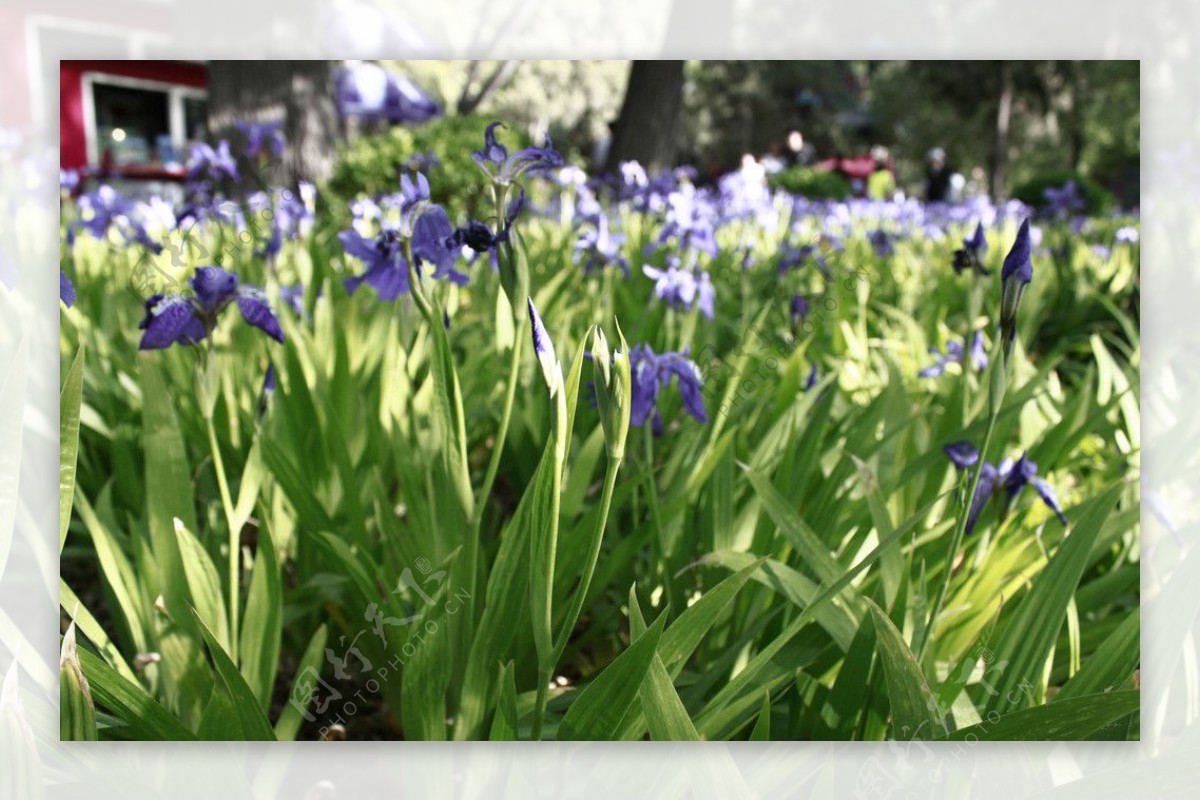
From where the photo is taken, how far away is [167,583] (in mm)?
1144

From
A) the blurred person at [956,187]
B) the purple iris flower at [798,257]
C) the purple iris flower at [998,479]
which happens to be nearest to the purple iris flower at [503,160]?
the purple iris flower at [998,479]

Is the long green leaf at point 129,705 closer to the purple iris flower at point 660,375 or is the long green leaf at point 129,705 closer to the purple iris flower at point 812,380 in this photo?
the purple iris flower at point 660,375

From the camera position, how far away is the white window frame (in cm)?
166

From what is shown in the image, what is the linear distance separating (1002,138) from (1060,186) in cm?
34

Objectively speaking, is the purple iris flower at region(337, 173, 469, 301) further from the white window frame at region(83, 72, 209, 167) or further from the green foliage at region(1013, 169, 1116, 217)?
the green foliage at region(1013, 169, 1116, 217)

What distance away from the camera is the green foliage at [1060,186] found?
8.39ft

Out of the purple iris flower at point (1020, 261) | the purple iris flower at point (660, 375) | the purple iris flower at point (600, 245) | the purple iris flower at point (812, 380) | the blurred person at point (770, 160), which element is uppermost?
the blurred person at point (770, 160)

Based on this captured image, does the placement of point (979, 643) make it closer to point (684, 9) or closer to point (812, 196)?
point (684, 9)

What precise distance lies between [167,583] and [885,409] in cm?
108

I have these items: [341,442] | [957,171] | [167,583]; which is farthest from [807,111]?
[167,583]

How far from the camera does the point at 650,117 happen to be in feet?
7.19

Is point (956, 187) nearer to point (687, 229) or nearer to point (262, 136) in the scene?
point (687, 229)

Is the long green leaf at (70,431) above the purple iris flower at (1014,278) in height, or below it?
below

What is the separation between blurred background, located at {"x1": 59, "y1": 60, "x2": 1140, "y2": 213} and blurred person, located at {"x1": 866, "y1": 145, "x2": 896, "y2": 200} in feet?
1.67
